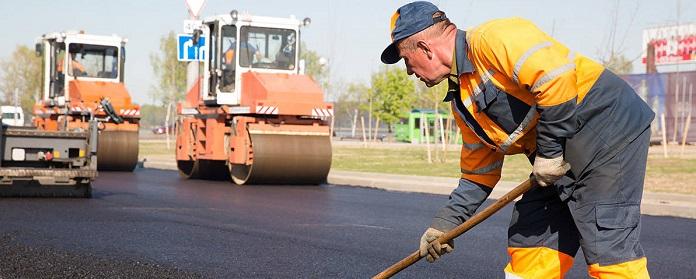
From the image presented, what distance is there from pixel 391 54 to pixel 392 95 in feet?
181

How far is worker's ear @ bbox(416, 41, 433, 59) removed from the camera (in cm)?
383

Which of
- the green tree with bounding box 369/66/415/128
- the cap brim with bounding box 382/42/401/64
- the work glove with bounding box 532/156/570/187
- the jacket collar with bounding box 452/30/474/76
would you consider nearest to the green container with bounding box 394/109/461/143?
the green tree with bounding box 369/66/415/128

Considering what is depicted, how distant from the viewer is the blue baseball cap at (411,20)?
3.83 meters

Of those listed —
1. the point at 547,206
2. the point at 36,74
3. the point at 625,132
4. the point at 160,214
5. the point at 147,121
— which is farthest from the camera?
the point at 147,121

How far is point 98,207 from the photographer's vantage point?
1162cm

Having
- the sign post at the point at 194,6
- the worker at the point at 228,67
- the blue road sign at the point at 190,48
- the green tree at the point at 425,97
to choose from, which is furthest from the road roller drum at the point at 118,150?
the green tree at the point at 425,97

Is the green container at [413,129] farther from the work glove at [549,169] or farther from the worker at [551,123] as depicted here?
the work glove at [549,169]

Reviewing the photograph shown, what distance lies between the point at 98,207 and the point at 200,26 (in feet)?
22.3

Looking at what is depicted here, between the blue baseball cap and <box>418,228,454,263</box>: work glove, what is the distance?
0.80 metres

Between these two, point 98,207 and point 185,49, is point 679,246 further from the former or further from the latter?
point 185,49

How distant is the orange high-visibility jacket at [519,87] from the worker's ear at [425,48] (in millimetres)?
99

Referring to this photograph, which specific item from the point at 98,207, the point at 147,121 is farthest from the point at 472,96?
the point at 147,121

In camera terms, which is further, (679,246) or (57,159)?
(57,159)

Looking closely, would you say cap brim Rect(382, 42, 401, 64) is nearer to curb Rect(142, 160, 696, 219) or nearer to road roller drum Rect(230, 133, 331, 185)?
curb Rect(142, 160, 696, 219)
